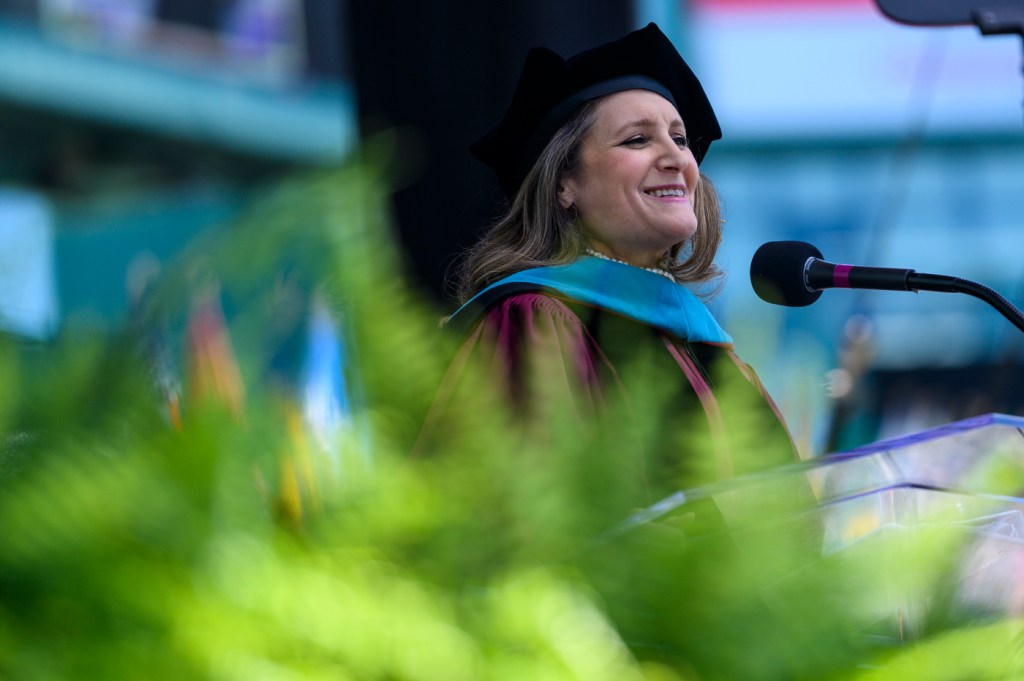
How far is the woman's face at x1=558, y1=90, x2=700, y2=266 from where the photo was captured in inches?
96.7

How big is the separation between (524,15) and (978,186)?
15.6ft

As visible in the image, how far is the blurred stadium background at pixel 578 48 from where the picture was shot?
9.43 feet

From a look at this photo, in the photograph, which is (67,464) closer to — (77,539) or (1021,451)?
(77,539)

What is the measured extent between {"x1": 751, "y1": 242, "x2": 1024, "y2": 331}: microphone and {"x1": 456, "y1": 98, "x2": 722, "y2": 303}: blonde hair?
0.82m

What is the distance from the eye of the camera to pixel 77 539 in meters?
0.41

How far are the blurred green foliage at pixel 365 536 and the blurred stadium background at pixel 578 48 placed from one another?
1174 millimetres

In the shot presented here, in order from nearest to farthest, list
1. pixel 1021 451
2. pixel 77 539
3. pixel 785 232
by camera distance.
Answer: pixel 77 539 → pixel 1021 451 → pixel 785 232

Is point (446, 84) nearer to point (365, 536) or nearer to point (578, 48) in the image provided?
point (578, 48)

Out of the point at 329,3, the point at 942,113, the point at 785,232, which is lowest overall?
the point at 785,232

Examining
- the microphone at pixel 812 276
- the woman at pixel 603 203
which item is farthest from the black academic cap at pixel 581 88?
the microphone at pixel 812 276

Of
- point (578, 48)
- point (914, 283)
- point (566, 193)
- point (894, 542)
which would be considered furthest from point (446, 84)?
point (894, 542)

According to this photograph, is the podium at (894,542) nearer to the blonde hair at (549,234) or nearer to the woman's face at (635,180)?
the woman's face at (635,180)

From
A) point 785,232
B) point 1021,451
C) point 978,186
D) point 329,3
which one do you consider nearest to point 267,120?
point 329,3

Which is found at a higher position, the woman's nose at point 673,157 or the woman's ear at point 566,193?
the woman's nose at point 673,157
